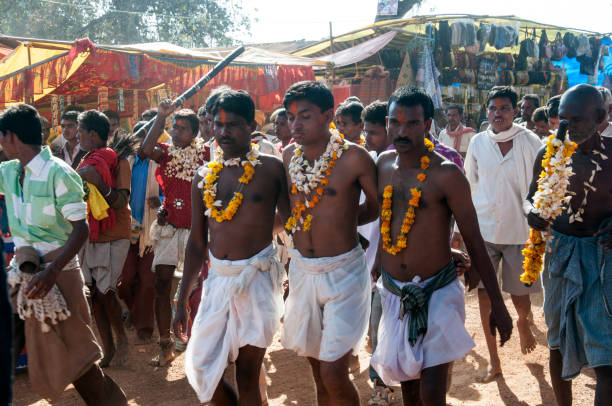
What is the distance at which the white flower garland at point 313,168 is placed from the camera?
3895 mm

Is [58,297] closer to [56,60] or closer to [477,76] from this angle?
[56,60]

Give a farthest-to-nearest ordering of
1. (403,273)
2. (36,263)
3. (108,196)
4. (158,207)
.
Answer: (158,207)
(108,196)
(36,263)
(403,273)

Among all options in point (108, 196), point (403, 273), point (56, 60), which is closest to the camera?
point (403, 273)

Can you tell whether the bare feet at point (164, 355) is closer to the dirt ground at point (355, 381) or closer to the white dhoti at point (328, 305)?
the dirt ground at point (355, 381)

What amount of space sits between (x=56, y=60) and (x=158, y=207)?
3849mm

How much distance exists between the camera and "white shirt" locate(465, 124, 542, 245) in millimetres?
5750

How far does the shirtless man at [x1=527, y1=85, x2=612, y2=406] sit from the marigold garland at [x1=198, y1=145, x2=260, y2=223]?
186 centimetres

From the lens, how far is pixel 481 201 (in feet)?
19.7

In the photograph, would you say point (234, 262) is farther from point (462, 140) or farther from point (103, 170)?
point (462, 140)

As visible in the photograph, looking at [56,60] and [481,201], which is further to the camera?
[56,60]

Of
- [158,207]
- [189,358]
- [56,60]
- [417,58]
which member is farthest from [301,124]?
[417,58]

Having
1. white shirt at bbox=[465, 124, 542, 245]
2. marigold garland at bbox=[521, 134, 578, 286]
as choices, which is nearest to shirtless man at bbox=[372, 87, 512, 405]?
marigold garland at bbox=[521, 134, 578, 286]

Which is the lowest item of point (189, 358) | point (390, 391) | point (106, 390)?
point (390, 391)

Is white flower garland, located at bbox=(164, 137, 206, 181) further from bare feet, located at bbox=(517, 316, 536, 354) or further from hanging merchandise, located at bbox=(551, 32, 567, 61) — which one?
hanging merchandise, located at bbox=(551, 32, 567, 61)
